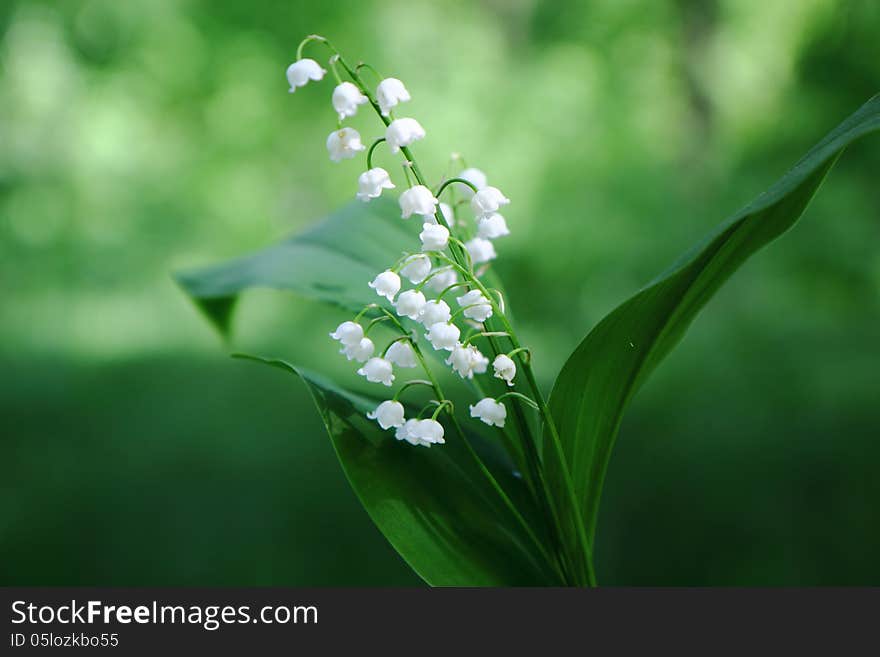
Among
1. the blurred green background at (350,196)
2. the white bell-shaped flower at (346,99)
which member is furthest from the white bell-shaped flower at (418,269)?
the blurred green background at (350,196)

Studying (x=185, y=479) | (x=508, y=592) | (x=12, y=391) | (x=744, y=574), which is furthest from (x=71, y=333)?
(x=508, y=592)

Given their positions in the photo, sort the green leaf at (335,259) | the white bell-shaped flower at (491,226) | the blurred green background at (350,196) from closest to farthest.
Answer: the white bell-shaped flower at (491,226) < the green leaf at (335,259) < the blurred green background at (350,196)

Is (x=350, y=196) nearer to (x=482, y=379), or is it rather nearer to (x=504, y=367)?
(x=482, y=379)

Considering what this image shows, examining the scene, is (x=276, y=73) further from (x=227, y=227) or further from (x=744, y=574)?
(x=744, y=574)

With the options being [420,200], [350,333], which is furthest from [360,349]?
[420,200]

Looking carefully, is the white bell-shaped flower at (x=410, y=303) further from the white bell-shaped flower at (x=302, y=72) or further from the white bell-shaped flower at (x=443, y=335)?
the white bell-shaped flower at (x=302, y=72)

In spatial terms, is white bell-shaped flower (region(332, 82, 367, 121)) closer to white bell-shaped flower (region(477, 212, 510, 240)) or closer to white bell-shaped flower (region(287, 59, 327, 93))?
white bell-shaped flower (region(287, 59, 327, 93))
